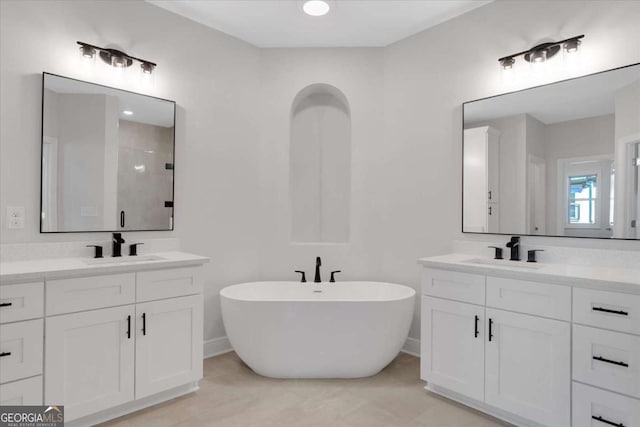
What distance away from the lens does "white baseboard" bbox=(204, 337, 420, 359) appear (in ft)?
9.89

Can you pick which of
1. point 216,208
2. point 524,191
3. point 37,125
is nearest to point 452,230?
point 524,191

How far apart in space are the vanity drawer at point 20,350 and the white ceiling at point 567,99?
3041 millimetres

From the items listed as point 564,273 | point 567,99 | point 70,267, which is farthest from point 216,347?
point 567,99

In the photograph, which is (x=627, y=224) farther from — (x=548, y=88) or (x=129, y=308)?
(x=129, y=308)

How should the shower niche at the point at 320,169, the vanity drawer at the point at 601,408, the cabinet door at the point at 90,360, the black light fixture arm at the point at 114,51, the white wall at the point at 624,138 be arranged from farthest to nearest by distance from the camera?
the shower niche at the point at 320,169, the black light fixture arm at the point at 114,51, the white wall at the point at 624,138, the cabinet door at the point at 90,360, the vanity drawer at the point at 601,408

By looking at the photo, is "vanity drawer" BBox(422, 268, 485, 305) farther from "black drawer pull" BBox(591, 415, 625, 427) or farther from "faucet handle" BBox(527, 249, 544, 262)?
"black drawer pull" BBox(591, 415, 625, 427)

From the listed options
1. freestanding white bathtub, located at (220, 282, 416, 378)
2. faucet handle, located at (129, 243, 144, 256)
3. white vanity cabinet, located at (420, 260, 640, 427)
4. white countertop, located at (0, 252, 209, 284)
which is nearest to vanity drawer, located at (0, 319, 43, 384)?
white countertop, located at (0, 252, 209, 284)

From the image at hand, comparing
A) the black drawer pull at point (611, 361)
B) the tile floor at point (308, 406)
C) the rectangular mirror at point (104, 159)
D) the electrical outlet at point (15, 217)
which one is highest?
the rectangular mirror at point (104, 159)

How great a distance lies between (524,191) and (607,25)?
1055 millimetres

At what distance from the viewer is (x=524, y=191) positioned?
244 centimetres

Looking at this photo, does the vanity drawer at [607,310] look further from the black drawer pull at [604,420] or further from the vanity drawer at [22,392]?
the vanity drawer at [22,392]

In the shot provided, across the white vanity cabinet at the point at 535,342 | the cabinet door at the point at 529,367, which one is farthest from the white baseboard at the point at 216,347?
the cabinet door at the point at 529,367

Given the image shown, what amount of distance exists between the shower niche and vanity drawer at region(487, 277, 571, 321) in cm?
172

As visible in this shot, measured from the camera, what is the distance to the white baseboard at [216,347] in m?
3.01
